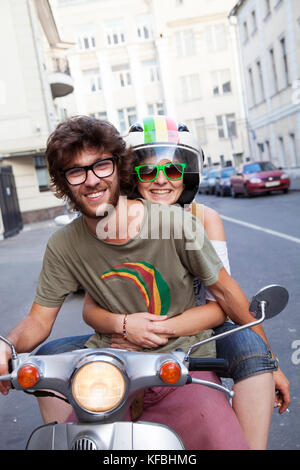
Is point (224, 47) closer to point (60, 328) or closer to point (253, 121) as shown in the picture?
point (253, 121)

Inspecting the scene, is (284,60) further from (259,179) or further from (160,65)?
(160,65)

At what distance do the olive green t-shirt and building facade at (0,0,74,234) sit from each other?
22.9 metres

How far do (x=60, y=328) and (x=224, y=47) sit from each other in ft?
169

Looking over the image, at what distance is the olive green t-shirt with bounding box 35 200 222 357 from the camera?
2.02 meters

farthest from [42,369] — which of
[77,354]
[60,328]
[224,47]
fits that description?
[224,47]

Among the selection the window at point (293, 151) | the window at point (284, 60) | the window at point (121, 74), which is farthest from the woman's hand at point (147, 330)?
the window at point (121, 74)

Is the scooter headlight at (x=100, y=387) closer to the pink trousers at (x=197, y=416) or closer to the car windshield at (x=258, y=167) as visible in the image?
the pink trousers at (x=197, y=416)

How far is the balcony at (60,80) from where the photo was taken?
28.3 metres

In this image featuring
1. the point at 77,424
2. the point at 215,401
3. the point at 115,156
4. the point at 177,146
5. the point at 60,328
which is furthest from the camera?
the point at 60,328

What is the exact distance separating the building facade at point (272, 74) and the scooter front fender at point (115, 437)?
27.5 m

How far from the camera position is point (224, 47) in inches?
2094

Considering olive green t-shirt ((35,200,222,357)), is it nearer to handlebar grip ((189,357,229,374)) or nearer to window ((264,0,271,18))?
handlebar grip ((189,357,229,374))

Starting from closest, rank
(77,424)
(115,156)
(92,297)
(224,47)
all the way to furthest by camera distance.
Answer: (77,424) → (115,156) → (92,297) → (224,47)

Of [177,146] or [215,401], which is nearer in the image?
[215,401]
